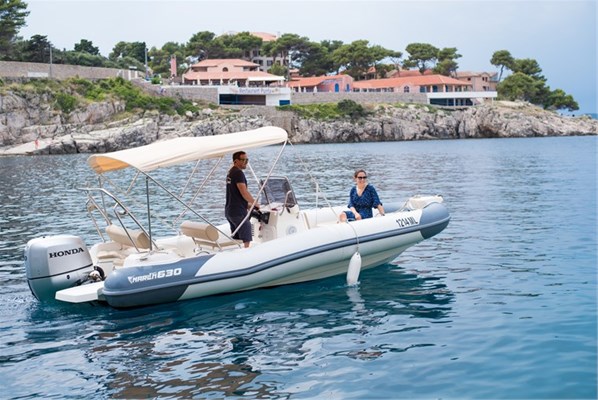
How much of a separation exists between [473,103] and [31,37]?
62490 mm

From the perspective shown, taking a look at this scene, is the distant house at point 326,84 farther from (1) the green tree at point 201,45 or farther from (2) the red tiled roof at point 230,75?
(1) the green tree at point 201,45

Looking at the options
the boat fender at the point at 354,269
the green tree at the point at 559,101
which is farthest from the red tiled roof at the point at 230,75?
the boat fender at the point at 354,269

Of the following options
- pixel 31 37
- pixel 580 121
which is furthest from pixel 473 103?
pixel 31 37

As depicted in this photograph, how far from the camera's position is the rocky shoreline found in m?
67.1

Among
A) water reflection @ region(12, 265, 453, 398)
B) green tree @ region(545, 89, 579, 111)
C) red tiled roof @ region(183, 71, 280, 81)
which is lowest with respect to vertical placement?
water reflection @ region(12, 265, 453, 398)

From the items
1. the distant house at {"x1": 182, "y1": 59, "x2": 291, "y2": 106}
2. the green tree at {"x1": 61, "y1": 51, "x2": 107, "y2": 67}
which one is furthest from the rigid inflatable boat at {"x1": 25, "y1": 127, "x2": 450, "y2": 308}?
the green tree at {"x1": 61, "y1": 51, "x2": 107, "y2": 67}

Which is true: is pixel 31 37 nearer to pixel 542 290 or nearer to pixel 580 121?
Answer: pixel 580 121

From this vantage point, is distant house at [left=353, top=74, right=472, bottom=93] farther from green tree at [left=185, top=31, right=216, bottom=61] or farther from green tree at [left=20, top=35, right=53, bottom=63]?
green tree at [left=20, top=35, right=53, bottom=63]

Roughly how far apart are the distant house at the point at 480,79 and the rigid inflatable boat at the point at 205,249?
4402 inches

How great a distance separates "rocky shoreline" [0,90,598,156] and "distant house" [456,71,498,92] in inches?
690

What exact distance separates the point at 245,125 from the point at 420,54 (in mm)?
55510

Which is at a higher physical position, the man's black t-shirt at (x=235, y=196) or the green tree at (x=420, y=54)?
the green tree at (x=420, y=54)

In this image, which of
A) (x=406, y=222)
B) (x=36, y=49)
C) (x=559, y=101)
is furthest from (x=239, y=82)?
(x=406, y=222)

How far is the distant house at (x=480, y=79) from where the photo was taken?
120637 mm
